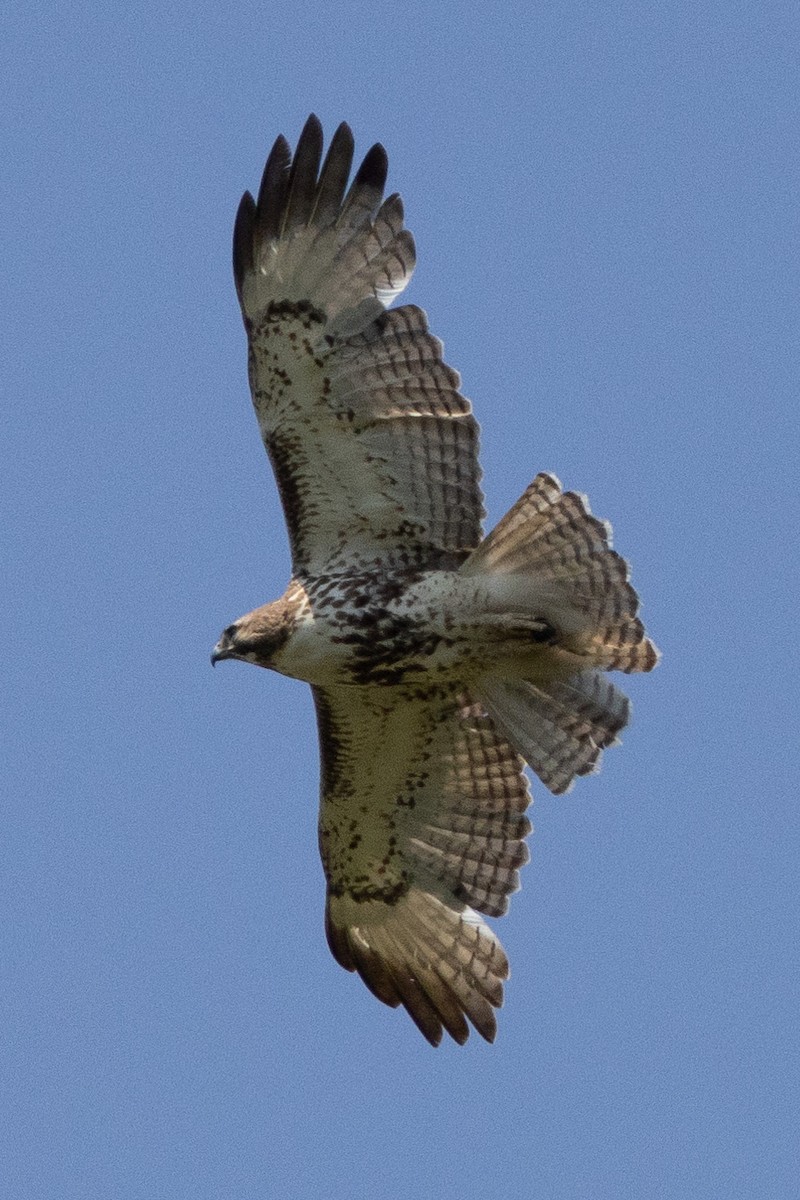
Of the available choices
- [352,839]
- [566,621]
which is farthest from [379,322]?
[352,839]

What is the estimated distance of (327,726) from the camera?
12.2 meters

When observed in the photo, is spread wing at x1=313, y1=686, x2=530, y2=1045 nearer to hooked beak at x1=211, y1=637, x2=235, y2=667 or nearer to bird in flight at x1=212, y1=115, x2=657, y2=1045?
bird in flight at x1=212, y1=115, x2=657, y2=1045

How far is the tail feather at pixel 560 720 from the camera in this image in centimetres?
1166

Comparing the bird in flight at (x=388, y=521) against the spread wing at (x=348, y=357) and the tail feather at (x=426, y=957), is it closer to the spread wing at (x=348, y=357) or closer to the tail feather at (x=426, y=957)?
the spread wing at (x=348, y=357)

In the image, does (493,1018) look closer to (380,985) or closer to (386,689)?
(380,985)

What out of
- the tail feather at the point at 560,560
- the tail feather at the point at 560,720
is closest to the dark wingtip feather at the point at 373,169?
the tail feather at the point at 560,560

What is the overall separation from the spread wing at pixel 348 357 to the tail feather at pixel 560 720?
79cm

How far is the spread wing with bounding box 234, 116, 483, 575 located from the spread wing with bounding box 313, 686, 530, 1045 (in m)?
1.22

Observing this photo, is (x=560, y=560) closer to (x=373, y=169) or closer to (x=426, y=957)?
(x=373, y=169)

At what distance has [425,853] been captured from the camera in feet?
41.3

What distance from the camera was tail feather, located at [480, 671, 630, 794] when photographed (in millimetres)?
11664

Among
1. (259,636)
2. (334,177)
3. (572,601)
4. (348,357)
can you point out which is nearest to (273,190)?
(334,177)

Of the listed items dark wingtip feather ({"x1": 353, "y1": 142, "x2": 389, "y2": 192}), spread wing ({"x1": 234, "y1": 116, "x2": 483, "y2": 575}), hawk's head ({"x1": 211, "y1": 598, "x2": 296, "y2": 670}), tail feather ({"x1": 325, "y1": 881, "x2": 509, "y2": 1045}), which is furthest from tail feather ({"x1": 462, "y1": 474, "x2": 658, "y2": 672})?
tail feather ({"x1": 325, "y1": 881, "x2": 509, "y2": 1045})

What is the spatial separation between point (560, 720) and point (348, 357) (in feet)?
6.60
